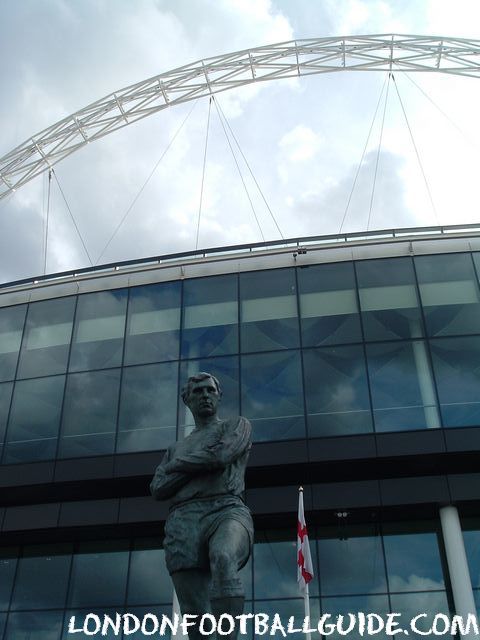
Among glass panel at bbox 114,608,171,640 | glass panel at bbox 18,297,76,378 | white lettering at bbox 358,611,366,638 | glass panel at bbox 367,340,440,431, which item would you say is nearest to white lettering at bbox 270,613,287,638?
white lettering at bbox 358,611,366,638

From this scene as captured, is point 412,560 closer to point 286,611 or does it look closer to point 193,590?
point 286,611

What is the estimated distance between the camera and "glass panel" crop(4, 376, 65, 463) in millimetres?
22734

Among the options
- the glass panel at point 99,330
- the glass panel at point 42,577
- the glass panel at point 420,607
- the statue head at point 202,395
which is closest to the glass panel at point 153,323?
the glass panel at point 99,330

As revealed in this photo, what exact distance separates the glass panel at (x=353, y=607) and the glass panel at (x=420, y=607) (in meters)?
0.32

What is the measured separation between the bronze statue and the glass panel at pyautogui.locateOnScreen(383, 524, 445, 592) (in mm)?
15136

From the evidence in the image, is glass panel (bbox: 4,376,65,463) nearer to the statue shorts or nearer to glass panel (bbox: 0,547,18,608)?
glass panel (bbox: 0,547,18,608)

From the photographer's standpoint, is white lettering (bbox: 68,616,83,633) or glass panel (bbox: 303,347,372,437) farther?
glass panel (bbox: 303,347,372,437)

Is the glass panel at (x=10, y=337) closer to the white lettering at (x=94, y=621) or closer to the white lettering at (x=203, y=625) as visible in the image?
the white lettering at (x=94, y=621)

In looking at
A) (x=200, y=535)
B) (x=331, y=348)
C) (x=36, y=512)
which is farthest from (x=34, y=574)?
(x=200, y=535)

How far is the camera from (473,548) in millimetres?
20422

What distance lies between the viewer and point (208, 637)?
5910mm

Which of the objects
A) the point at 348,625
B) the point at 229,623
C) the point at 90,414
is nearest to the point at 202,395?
the point at 229,623

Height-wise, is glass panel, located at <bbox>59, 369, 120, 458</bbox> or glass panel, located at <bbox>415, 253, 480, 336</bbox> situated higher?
glass panel, located at <bbox>415, 253, 480, 336</bbox>

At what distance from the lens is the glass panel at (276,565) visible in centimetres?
2039
